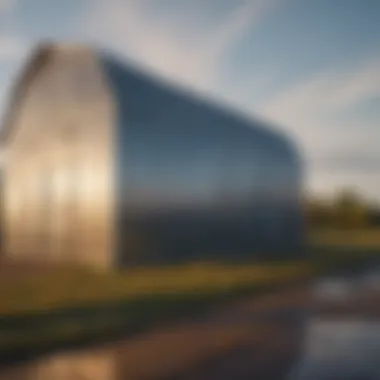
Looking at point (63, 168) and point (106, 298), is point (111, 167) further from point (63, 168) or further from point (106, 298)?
point (106, 298)

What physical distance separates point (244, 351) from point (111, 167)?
9617 mm

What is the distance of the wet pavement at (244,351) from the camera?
673cm

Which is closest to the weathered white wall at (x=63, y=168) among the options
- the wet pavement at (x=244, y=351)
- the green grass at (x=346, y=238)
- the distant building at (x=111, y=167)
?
the distant building at (x=111, y=167)

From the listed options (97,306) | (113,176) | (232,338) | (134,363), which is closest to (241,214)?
(113,176)

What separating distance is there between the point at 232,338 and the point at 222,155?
1284cm

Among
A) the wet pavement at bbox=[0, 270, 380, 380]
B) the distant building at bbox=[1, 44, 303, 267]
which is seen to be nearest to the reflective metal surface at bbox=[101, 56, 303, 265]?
the distant building at bbox=[1, 44, 303, 267]

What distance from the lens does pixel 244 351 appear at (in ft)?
25.8

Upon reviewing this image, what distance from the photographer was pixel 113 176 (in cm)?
1656

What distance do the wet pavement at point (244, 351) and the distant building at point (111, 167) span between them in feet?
20.3

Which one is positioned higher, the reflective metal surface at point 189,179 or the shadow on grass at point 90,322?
the reflective metal surface at point 189,179

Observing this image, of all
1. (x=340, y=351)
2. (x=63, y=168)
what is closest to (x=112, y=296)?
(x=340, y=351)

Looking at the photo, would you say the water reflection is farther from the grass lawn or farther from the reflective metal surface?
the reflective metal surface

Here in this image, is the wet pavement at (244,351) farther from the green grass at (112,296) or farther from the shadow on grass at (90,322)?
the green grass at (112,296)

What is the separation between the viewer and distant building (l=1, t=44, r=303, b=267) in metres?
16.9
